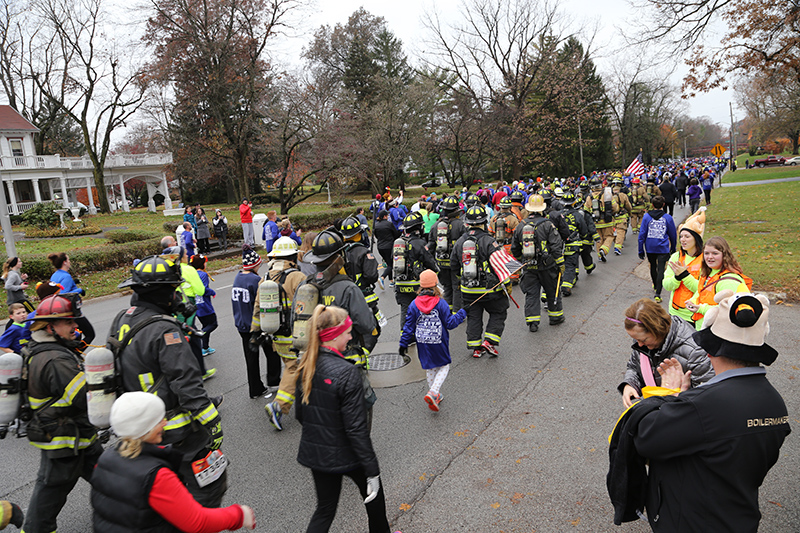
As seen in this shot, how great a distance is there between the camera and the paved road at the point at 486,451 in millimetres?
3934

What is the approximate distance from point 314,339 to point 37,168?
44.9 metres

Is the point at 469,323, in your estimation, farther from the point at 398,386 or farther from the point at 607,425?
the point at 607,425

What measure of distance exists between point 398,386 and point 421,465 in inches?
75.2

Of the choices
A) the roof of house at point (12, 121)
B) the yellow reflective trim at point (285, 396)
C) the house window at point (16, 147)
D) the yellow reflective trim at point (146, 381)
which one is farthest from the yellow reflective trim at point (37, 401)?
the house window at point (16, 147)

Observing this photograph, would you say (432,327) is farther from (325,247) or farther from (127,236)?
(127,236)

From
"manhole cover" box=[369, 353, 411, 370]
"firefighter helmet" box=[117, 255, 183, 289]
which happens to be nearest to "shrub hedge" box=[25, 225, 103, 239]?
"manhole cover" box=[369, 353, 411, 370]

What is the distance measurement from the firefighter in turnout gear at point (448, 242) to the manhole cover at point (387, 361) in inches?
75.4

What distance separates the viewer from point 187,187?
49.6m

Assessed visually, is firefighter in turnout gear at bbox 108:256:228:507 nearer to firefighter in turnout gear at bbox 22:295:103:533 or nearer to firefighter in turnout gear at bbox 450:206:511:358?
firefighter in turnout gear at bbox 22:295:103:533

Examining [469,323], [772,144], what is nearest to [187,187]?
[469,323]

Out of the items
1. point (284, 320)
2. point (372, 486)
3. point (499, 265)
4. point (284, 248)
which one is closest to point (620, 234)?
point (499, 265)

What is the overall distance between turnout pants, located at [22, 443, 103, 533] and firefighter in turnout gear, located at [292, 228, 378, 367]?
6.14 feet

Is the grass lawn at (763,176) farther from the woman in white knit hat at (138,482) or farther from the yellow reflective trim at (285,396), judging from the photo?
the woman in white knit hat at (138,482)

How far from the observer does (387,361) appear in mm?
7551
